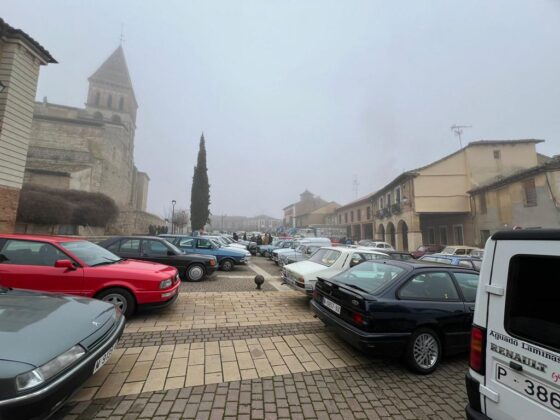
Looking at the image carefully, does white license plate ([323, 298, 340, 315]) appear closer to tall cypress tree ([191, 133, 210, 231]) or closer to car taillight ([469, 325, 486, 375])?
car taillight ([469, 325, 486, 375])

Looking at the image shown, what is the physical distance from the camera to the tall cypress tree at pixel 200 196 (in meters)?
36.1

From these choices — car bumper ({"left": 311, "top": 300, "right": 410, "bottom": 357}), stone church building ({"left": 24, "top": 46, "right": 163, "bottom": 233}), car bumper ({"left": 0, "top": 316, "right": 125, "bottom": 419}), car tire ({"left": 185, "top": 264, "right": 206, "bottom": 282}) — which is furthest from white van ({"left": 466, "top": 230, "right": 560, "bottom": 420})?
stone church building ({"left": 24, "top": 46, "right": 163, "bottom": 233})

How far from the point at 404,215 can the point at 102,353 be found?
2808 cm

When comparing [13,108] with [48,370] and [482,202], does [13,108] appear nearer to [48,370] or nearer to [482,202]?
[48,370]

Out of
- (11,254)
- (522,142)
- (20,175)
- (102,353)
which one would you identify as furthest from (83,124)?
(522,142)

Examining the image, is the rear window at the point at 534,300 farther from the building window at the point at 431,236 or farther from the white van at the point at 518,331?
the building window at the point at 431,236

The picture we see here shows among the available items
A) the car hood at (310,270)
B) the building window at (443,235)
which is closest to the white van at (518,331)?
the car hood at (310,270)

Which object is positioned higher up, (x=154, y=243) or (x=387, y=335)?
(x=154, y=243)

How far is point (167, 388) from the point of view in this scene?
3143 mm

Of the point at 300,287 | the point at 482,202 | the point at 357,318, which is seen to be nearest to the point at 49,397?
the point at 357,318

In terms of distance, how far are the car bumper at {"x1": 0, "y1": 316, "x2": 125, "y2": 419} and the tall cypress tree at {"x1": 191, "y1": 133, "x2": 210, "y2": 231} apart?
3438 cm

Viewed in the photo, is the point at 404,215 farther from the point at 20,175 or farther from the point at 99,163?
the point at 99,163

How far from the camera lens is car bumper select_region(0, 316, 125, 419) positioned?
1913mm

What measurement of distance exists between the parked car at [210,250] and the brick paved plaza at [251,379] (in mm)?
6828
